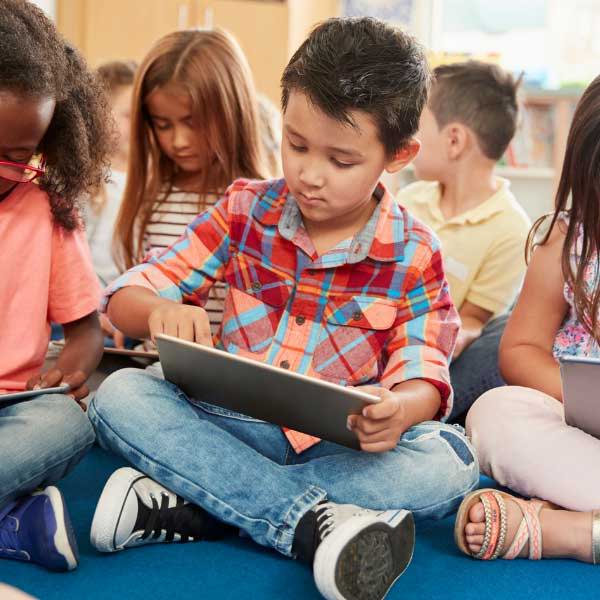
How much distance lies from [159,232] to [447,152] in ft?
2.15

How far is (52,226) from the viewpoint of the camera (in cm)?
128

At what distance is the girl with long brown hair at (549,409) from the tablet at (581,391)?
49mm

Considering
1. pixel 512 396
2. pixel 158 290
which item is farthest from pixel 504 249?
pixel 158 290

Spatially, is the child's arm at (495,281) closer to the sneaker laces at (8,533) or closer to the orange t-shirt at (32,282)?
the orange t-shirt at (32,282)

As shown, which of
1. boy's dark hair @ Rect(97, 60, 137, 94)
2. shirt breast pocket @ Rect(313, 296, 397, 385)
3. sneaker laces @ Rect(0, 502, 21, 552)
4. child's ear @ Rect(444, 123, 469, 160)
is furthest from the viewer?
boy's dark hair @ Rect(97, 60, 137, 94)

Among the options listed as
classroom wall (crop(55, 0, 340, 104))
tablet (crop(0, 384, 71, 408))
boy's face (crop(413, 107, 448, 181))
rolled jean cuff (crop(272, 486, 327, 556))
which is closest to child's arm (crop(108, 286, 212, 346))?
tablet (crop(0, 384, 71, 408))

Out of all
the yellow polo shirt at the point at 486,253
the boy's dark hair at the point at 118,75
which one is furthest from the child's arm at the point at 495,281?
the boy's dark hair at the point at 118,75

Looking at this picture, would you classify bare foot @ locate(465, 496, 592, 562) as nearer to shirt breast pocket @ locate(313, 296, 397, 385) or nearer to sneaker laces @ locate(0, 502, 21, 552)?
shirt breast pocket @ locate(313, 296, 397, 385)

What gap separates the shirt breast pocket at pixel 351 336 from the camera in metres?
1.24

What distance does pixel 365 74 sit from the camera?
1.15 m

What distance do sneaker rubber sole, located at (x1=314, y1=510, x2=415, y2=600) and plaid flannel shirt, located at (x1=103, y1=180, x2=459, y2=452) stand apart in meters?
0.27

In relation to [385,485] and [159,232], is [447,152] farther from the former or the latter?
[385,485]

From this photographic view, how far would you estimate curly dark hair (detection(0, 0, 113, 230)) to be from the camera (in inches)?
45.9

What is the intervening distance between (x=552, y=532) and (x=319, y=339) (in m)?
0.38
